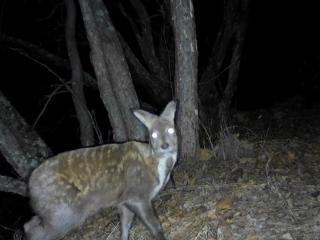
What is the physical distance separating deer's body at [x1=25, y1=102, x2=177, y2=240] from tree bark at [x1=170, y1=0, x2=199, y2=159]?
48.7 inches

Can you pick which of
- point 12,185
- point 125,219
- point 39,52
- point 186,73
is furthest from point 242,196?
point 39,52

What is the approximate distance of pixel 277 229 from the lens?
5.72 metres

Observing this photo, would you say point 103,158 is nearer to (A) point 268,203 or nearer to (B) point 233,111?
(A) point 268,203

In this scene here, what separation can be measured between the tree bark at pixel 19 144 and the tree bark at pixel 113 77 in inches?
49.2

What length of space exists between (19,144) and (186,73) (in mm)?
2591

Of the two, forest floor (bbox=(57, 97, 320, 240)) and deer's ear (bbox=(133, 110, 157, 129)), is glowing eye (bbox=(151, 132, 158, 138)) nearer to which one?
deer's ear (bbox=(133, 110, 157, 129))

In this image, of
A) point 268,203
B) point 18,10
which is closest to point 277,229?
point 268,203

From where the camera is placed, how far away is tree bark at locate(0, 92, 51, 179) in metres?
8.34

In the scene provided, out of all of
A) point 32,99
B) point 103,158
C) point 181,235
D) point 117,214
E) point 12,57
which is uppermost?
point 103,158

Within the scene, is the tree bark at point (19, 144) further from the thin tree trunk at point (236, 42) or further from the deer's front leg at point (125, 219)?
the thin tree trunk at point (236, 42)

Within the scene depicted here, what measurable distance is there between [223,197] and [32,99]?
31.2ft

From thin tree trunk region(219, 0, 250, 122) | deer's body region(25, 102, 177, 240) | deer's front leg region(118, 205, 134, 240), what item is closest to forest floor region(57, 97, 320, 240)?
deer's front leg region(118, 205, 134, 240)

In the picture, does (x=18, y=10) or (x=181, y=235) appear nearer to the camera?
(x=181, y=235)

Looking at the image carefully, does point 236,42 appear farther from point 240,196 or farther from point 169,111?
point 240,196
